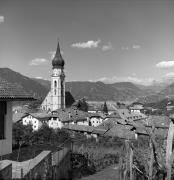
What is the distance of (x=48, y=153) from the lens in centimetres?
734

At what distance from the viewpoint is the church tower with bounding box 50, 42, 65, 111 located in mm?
97750

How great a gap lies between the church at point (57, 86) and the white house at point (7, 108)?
292 ft

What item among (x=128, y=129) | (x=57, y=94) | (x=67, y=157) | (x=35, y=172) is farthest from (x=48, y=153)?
(x=57, y=94)

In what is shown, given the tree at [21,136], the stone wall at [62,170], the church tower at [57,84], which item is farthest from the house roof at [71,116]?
the stone wall at [62,170]

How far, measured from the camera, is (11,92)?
27.2 feet

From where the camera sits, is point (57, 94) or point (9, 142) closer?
point (9, 142)

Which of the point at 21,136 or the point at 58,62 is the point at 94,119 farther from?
the point at 21,136

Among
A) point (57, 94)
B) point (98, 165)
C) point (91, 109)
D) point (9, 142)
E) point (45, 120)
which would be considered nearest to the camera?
point (9, 142)

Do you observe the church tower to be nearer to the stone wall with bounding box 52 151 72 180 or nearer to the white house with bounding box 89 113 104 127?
the white house with bounding box 89 113 104 127

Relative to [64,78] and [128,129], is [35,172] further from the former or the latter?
[64,78]

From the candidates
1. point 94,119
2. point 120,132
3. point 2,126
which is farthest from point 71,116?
point 2,126

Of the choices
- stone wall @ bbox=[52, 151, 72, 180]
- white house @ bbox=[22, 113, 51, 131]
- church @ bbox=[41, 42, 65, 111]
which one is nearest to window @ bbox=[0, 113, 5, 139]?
stone wall @ bbox=[52, 151, 72, 180]

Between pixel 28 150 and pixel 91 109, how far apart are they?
343 ft

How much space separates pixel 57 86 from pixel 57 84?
750 millimetres
